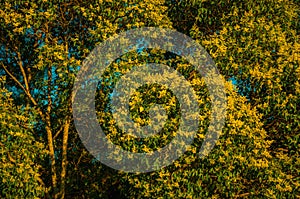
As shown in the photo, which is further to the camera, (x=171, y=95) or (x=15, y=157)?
(x=15, y=157)

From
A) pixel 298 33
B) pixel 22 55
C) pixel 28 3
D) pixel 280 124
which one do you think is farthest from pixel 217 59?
pixel 22 55

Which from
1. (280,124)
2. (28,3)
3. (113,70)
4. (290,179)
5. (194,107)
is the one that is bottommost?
(290,179)

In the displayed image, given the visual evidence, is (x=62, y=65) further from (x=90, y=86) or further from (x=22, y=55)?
(x=22, y=55)

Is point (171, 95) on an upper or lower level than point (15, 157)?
upper

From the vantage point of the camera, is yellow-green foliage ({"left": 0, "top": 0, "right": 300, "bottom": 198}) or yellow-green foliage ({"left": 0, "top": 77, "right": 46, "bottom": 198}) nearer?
yellow-green foliage ({"left": 0, "top": 0, "right": 300, "bottom": 198})

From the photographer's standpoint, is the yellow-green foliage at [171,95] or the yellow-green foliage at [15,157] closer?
the yellow-green foliage at [171,95]

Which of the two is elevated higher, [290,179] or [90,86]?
[90,86]

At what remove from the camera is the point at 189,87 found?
14.5 m

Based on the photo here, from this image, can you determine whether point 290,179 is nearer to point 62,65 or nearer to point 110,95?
point 110,95

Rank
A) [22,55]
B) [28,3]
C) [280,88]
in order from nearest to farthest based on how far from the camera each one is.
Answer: [280,88]
[28,3]
[22,55]

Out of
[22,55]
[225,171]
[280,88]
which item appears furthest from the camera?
[22,55]

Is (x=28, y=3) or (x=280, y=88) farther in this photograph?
(x=28, y=3)

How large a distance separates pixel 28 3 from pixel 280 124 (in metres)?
11.1

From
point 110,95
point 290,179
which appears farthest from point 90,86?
point 290,179
